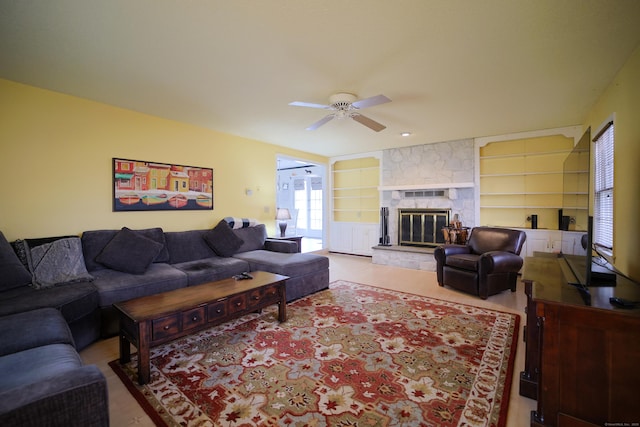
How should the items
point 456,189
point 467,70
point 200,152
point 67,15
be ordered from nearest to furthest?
point 67,15, point 467,70, point 200,152, point 456,189

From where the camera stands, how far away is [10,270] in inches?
95.3

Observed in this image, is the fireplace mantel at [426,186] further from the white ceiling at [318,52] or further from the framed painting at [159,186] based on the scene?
the framed painting at [159,186]

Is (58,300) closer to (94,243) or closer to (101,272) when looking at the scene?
(101,272)

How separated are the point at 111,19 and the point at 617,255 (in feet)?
15.6

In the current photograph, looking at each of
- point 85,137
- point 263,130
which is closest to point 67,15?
point 85,137

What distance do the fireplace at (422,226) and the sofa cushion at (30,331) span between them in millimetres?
5608

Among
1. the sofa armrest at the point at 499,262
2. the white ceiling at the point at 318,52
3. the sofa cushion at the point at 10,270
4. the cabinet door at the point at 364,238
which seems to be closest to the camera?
the white ceiling at the point at 318,52

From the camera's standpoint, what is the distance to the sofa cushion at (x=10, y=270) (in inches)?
93.3

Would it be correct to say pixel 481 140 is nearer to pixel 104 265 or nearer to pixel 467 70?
pixel 467 70

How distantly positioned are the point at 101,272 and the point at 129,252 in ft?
1.08

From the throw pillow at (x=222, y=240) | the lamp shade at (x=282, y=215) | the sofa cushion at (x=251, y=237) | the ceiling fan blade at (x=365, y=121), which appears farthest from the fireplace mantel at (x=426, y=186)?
the throw pillow at (x=222, y=240)

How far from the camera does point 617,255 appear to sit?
2.69 meters

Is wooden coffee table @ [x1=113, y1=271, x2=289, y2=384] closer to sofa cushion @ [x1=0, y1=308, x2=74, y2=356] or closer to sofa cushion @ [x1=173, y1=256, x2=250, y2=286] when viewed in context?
sofa cushion @ [x1=0, y1=308, x2=74, y2=356]

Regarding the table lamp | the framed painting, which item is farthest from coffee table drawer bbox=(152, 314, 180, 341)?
the table lamp
